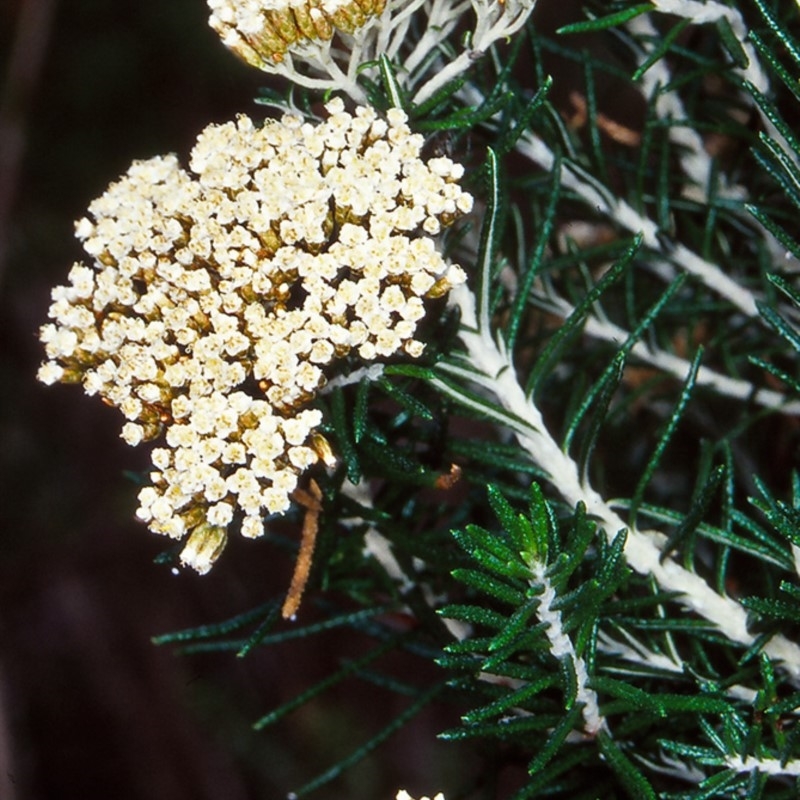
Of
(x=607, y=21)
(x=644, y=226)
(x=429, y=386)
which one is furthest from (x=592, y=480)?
(x=607, y=21)

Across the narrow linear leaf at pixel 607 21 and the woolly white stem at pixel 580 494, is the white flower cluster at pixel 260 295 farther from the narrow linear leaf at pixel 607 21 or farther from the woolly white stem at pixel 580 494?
the narrow linear leaf at pixel 607 21

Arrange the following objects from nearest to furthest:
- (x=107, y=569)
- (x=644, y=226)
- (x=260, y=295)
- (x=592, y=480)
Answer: (x=260, y=295), (x=644, y=226), (x=592, y=480), (x=107, y=569)

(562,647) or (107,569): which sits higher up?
(107,569)

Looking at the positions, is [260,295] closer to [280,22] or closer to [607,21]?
[280,22]

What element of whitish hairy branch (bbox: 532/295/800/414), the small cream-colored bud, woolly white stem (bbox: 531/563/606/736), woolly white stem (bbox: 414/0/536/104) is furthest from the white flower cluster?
whitish hairy branch (bbox: 532/295/800/414)

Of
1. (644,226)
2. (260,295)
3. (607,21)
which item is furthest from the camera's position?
(644,226)

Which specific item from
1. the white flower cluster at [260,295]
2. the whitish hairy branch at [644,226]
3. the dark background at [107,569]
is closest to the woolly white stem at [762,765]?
the white flower cluster at [260,295]

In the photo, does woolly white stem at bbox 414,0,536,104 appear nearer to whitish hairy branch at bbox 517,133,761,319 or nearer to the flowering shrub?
the flowering shrub
